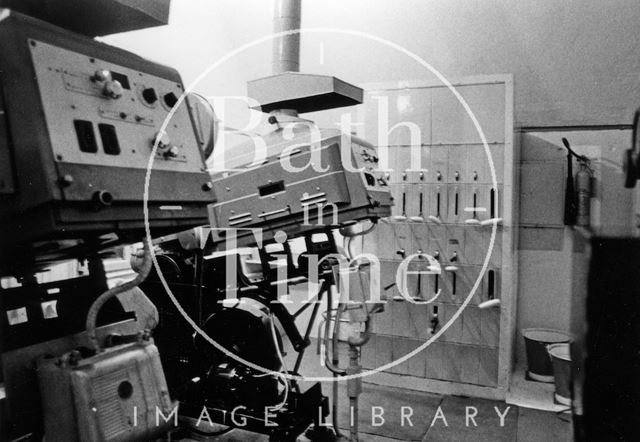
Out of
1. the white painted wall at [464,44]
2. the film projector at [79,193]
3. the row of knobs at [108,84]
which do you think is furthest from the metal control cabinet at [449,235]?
the row of knobs at [108,84]

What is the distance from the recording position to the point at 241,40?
18.7 ft

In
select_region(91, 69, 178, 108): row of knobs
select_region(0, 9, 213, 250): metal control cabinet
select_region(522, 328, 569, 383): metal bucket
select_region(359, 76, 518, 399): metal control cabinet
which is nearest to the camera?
select_region(0, 9, 213, 250): metal control cabinet

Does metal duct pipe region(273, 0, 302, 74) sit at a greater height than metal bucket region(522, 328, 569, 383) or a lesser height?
greater

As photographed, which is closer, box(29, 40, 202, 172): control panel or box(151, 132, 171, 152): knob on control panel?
box(29, 40, 202, 172): control panel

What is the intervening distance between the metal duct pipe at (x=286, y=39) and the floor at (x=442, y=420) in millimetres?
2522

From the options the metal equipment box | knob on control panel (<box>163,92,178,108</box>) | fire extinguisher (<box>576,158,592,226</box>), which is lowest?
the metal equipment box

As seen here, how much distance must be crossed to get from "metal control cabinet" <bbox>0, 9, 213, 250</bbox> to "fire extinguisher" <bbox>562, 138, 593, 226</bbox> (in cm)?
369

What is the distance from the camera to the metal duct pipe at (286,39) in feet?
13.0

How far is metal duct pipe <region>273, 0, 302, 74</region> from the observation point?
3969 millimetres

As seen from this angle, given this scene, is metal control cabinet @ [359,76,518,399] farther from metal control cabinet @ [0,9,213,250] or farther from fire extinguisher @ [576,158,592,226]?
metal control cabinet @ [0,9,213,250]

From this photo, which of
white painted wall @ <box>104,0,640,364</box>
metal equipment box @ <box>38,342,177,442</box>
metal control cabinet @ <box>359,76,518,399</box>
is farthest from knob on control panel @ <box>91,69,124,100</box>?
white painted wall @ <box>104,0,640,364</box>

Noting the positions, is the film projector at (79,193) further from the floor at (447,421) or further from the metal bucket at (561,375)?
the metal bucket at (561,375)

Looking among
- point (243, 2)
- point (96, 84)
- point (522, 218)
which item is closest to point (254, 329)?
point (96, 84)

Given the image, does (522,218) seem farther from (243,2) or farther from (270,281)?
(243,2)
